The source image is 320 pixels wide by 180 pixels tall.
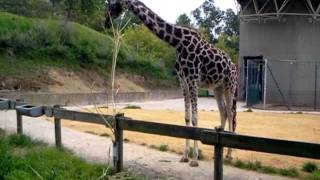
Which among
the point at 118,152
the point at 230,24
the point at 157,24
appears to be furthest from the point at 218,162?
the point at 230,24

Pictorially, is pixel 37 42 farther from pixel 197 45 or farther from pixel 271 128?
pixel 197 45

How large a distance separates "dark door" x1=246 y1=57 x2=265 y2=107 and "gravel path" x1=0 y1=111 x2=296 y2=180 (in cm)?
2103

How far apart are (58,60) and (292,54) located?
15854mm

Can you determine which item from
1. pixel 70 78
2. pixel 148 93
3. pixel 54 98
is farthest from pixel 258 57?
pixel 54 98

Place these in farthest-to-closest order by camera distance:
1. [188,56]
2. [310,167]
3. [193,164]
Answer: [188,56]
[193,164]
[310,167]

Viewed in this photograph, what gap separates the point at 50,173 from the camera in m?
7.66

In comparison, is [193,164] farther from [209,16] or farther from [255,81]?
[209,16]

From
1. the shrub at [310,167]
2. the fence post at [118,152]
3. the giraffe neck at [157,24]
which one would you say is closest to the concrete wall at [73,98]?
the giraffe neck at [157,24]

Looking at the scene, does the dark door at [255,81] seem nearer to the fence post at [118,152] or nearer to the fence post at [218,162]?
the fence post at [118,152]

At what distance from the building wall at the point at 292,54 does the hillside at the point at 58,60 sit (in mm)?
10038

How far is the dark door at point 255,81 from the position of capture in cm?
3334

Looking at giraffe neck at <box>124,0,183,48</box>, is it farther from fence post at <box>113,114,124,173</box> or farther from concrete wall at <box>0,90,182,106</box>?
concrete wall at <box>0,90,182,106</box>

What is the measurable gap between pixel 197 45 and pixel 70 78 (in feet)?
80.4

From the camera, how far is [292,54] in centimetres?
3606
